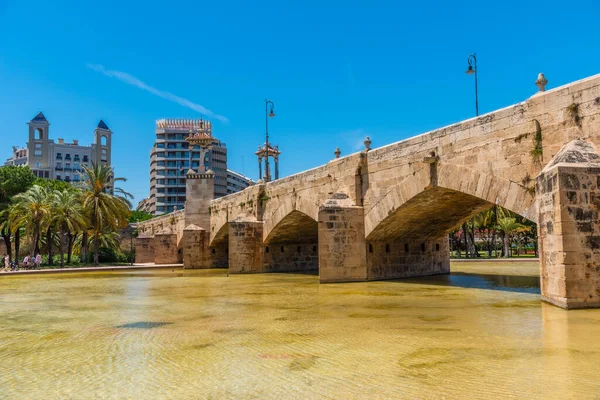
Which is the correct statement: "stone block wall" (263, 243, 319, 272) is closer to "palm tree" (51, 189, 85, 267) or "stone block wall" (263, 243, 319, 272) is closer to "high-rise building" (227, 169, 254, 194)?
"palm tree" (51, 189, 85, 267)

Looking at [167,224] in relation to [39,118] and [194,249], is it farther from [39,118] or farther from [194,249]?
[39,118]

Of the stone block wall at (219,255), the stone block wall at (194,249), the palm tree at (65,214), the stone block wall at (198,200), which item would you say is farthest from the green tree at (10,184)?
the stone block wall at (219,255)

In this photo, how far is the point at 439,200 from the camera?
15602 millimetres

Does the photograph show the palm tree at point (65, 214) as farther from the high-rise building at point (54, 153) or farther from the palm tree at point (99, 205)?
the high-rise building at point (54, 153)

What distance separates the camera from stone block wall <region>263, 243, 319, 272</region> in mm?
25489

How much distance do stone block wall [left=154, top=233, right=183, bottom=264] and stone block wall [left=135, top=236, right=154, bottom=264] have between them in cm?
458

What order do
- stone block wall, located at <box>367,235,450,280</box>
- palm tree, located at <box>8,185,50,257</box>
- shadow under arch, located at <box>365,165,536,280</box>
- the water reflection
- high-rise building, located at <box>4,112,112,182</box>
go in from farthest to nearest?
high-rise building, located at <box>4,112,112,182</box> < palm tree, located at <box>8,185,50,257</box> < stone block wall, located at <box>367,235,450,280</box> < the water reflection < shadow under arch, located at <box>365,165,536,280</box>

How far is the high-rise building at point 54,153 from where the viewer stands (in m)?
91.6

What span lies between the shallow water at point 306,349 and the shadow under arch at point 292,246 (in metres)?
11.4

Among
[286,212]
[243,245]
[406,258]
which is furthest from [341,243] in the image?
[243,245]

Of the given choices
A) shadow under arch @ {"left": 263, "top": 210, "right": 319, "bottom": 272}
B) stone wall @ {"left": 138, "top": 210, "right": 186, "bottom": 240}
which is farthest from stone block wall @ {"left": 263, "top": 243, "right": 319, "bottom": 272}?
stone wall @ {"left": 138, "top": 210, "right": 186, "bottom": 240}

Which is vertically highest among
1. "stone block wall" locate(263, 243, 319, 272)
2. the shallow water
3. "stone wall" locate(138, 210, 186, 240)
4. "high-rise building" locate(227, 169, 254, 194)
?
"high-rise building" locate(227, 169, 254, 194)

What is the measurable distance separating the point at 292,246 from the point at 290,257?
604 millimetres

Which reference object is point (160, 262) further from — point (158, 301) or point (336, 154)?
point (158, 301)
